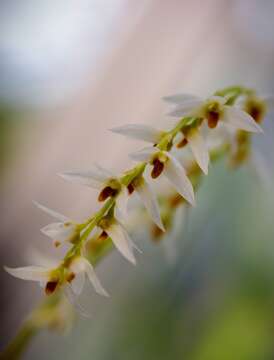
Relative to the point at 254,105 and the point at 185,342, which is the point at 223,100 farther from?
the point at 185,342

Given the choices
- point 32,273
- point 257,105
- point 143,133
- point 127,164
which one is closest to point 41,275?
point 32,273

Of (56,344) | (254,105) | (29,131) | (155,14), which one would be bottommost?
(56,344)

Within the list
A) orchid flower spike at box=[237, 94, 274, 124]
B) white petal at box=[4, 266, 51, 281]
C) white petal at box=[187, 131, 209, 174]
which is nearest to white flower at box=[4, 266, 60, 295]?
white petal at box=[4, 266, 51, 281]

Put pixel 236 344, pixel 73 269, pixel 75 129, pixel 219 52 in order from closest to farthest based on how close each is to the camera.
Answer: pixel 73 269 → pixel 236 344 → pixel 219 52 → pixel 75 129

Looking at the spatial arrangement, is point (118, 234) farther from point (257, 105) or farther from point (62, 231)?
point (257, 105)

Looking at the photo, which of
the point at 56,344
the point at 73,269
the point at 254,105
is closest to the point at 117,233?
the point at 73,269

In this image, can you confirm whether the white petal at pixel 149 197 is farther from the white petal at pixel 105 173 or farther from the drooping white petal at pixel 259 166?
the drooping white petal at pixel 259 166
